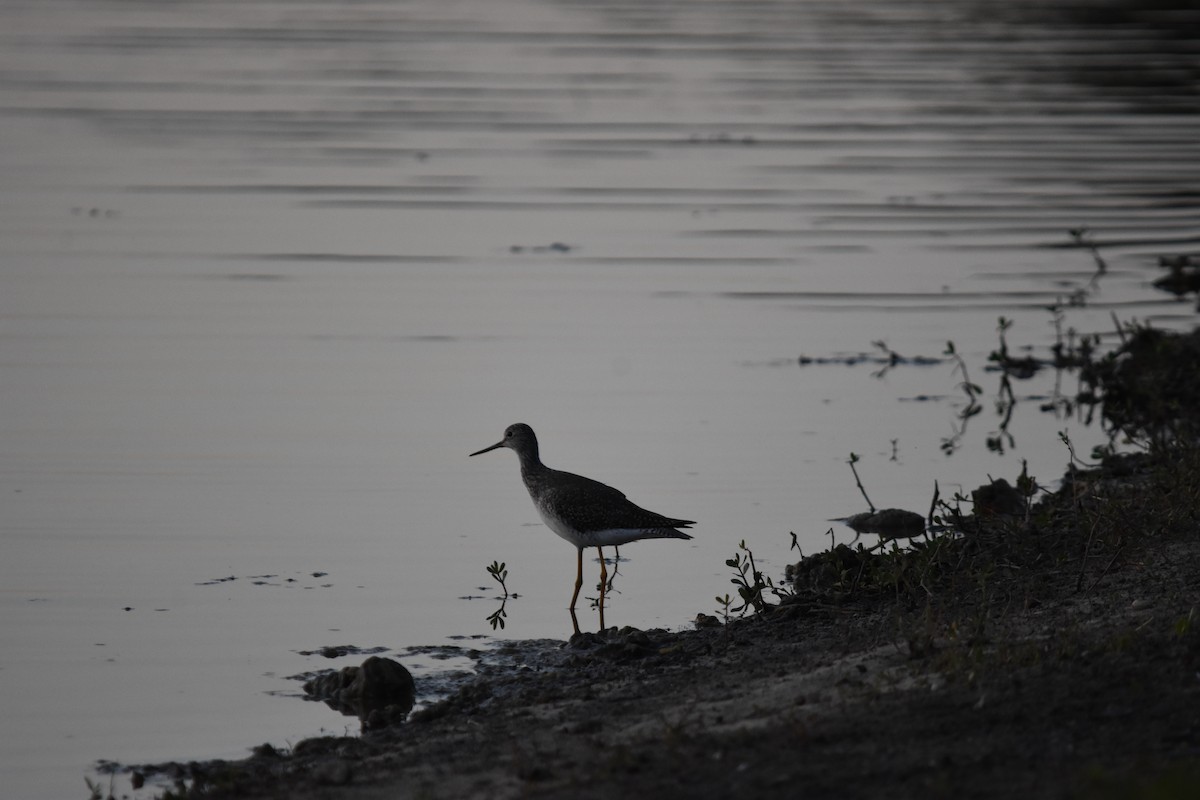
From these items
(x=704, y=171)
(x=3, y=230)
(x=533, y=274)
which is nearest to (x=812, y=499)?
(x=533, y=274)

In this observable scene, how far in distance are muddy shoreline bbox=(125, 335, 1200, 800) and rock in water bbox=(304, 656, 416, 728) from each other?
32 cm

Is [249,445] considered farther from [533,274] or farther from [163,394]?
[533,274]

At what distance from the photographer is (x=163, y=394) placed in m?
13.7

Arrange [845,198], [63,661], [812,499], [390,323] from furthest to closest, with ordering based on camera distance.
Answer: [845,198] < [390,323] < [812,499] < [63,661]

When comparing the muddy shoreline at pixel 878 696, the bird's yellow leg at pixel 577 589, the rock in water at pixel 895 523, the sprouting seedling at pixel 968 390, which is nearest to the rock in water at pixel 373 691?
the muddy shoreline at pixel 878 696

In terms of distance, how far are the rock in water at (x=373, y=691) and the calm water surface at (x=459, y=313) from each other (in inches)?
8.0

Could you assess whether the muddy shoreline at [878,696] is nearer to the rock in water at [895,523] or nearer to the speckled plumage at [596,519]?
the speckled plumage at [596,519]

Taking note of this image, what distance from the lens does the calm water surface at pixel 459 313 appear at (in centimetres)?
941

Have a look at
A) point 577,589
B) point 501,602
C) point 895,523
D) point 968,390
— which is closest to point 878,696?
point 577,589

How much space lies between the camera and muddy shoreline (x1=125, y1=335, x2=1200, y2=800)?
224 inches

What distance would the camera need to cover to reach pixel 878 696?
251 inches

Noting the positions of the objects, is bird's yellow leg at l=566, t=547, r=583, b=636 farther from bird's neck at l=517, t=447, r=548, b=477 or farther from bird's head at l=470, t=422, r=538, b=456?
bird's head at l=470, t=422, r=538, b=456

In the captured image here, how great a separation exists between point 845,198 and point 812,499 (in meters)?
11.9

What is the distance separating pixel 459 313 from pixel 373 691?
925 cm
